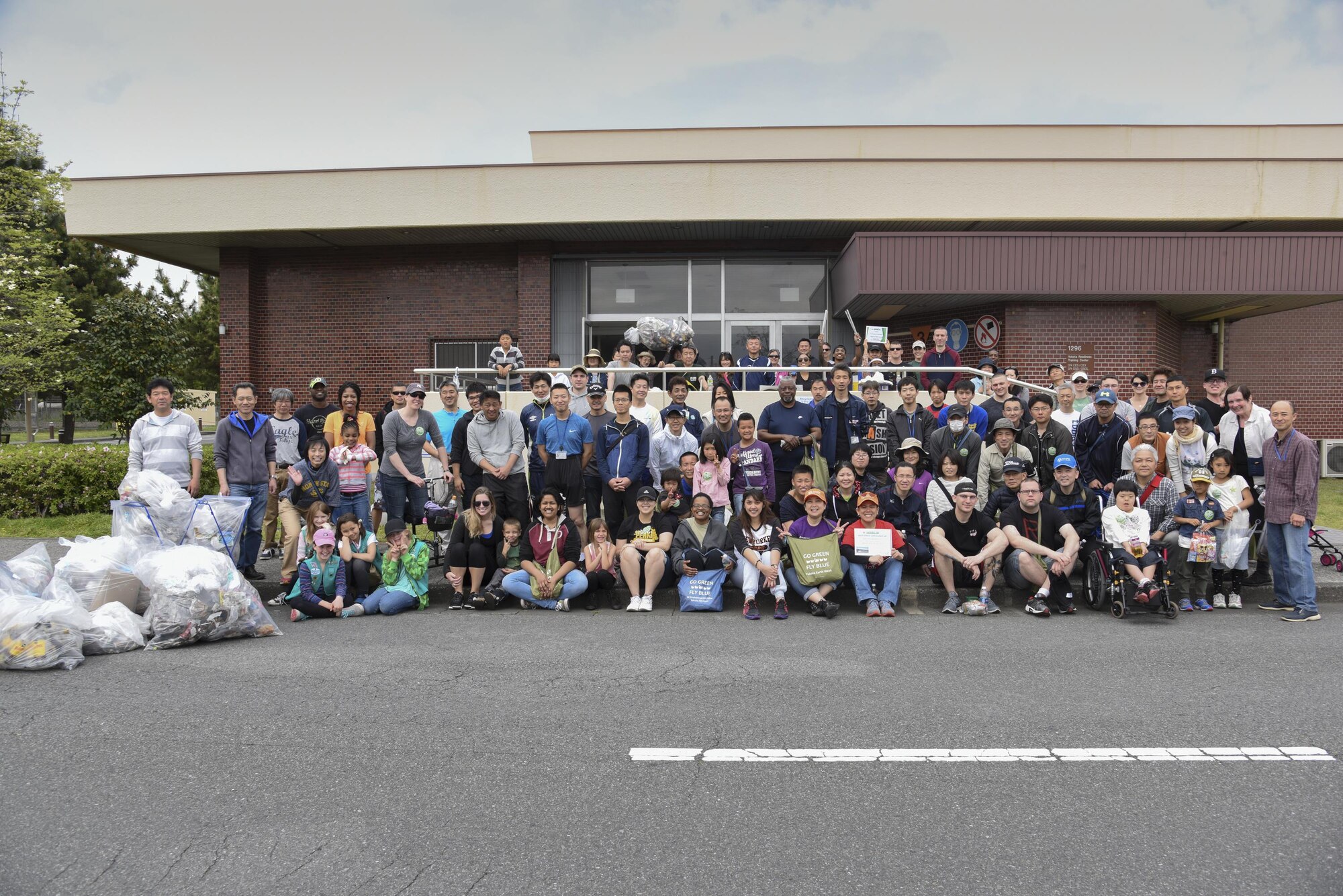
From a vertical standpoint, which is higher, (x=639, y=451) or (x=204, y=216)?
(x=204, y=216)

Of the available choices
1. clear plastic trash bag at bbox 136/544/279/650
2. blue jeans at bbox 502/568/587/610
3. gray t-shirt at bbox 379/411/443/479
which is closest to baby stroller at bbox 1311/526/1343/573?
blue jeans at bbox 502/568/587/610

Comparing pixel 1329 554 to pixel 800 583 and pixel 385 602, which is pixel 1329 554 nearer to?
pixel 800 583

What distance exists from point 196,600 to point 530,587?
2.72 m

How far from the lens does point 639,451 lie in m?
8.75

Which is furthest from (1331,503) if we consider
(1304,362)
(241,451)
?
(241,451)

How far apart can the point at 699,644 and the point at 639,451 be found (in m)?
2.81

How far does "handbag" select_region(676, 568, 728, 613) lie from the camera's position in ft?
25.3

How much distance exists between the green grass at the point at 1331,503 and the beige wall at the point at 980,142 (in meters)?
11.5

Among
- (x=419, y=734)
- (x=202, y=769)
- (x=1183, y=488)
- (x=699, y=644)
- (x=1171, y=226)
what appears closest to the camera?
(x=202, y=769)

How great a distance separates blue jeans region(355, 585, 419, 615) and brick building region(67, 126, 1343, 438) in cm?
1085

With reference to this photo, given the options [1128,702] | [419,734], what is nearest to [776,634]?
[1128,702]

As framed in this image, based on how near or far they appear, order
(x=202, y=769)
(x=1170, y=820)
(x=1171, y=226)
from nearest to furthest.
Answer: (x=1170, y=820)
(x=202, y=769)
(x=1171, y=226)

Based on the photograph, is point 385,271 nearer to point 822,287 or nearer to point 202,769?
point 822,287

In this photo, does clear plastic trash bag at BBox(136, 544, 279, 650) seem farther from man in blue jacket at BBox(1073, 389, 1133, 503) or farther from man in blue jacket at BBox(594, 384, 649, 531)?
man in blue jacket at BBox(1073, 389, 1133, 503)
